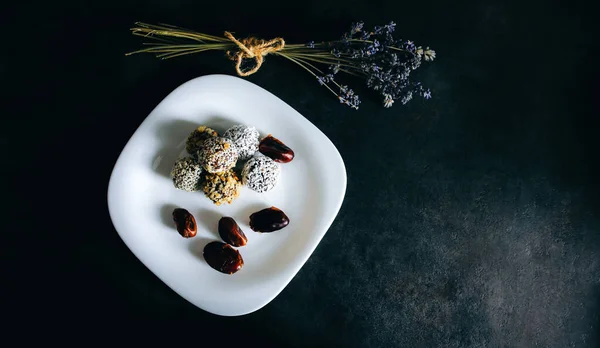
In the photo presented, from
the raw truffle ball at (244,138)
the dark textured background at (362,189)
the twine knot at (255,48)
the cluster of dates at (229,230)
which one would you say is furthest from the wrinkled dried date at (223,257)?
the twine knot at (255,48)

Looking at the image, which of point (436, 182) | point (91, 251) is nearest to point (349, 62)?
point (436, 182)

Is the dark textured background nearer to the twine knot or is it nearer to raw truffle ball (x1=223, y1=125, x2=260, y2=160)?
the twine knot

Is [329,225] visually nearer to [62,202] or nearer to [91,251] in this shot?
[91,251]

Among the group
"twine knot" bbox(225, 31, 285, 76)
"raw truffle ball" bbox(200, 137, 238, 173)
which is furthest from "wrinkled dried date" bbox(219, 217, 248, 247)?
"twine knot" bbox(225, 31, 285, 76)

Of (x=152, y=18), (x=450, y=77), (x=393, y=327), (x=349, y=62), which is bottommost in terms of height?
(x=393, y=327)

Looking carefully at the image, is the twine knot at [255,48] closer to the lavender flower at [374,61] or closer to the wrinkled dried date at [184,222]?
the lavender flower at [374,61]

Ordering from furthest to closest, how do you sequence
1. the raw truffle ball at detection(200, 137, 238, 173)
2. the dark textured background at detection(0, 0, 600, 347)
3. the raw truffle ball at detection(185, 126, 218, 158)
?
the dark textured background at detection(0, 0, 600, 347), the raw truffle ball at detection(185, 126, 218, 158), the raw truffle ball at detection(200, 137, 238, 173)
